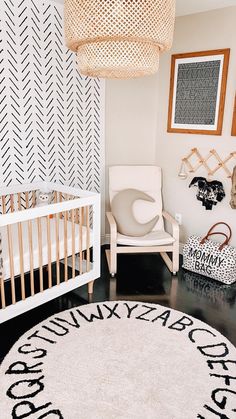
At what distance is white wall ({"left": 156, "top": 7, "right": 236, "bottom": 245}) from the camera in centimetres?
298

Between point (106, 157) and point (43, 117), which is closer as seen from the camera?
point (43, 117)

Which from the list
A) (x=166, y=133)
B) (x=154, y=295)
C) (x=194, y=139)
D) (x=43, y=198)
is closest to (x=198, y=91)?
(x=194, y=139)

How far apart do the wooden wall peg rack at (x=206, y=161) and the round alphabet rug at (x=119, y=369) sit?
1437 millimetres

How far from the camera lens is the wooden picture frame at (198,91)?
3057mm

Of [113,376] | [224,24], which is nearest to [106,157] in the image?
[224,24]

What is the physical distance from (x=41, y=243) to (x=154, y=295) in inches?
40.8

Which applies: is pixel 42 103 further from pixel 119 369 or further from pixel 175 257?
pixel 119 369

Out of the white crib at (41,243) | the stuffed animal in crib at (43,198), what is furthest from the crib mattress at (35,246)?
the stuffed animal in crib at (43,198)

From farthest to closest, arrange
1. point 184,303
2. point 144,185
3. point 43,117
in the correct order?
point 144,185 < point 43,117 < point 184,303

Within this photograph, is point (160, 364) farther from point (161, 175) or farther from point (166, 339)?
point (161, 175)

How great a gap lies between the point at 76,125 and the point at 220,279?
1.89 meters

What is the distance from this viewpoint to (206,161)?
3.29 m

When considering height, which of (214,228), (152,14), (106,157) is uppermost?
(152,14)

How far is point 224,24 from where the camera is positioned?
9.70 feet
